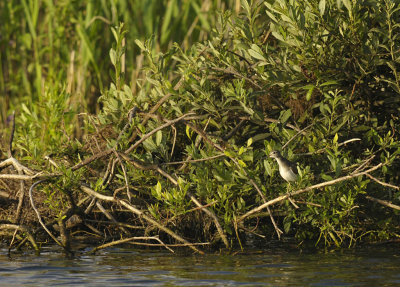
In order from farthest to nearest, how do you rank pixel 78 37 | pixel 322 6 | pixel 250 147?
pixel 78 37 < pixel 250 147 < pixel 322 6

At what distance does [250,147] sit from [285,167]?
35 centimetres

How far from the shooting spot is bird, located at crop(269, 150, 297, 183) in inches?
221

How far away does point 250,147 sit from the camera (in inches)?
228

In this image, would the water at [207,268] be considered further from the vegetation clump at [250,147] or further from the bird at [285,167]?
the bird at [285,167]

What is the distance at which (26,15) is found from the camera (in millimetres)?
9898

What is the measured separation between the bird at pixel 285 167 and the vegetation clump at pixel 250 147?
3.8 inches

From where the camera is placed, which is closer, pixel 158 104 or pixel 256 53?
pixel 256 53

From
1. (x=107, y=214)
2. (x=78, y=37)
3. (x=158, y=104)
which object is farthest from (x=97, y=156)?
(x=78, y=37)

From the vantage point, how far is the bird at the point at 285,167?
18.4 ft

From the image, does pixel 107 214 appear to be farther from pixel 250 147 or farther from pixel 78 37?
pixel 78 37

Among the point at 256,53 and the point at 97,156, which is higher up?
the point at 256,53

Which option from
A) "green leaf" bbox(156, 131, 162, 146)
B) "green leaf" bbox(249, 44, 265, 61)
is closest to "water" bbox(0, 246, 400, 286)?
"green leaf" bbox(156, 131, 162, 146)

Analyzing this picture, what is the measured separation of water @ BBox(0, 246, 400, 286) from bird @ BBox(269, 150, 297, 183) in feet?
2.20

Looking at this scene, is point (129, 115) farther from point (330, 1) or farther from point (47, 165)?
point (330, 1)
